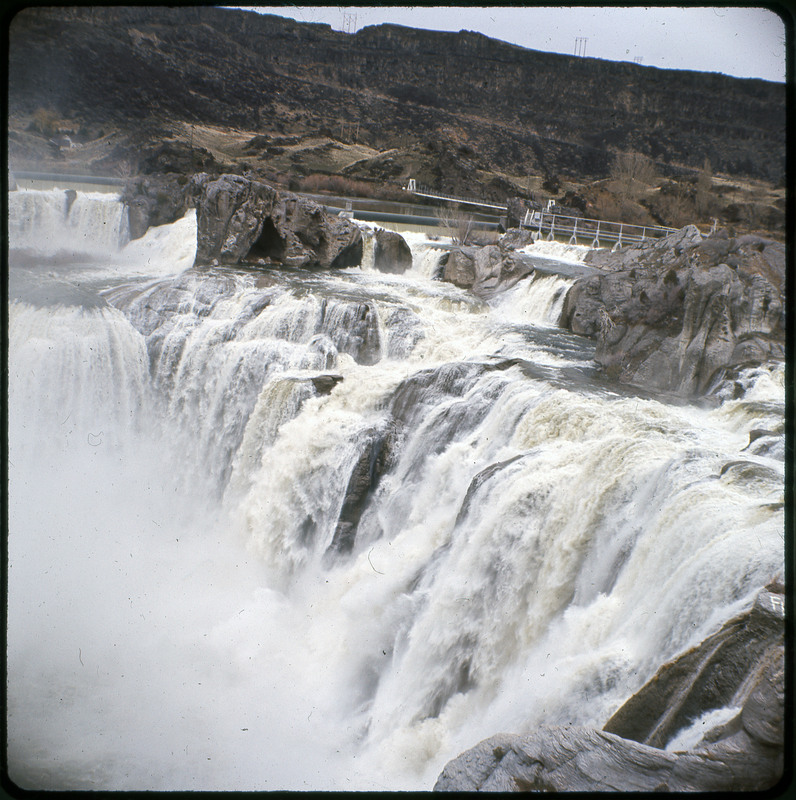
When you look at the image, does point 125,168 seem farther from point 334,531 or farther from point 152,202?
point 334,531

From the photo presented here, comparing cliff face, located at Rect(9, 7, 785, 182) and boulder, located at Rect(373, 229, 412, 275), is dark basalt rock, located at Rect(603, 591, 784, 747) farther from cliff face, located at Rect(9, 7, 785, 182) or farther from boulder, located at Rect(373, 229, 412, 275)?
cliff face, located at Rect(9, 7, 785, 182)

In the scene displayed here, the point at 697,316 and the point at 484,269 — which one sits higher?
the point at 697,316

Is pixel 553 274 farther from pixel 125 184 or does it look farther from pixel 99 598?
pixel 125 184

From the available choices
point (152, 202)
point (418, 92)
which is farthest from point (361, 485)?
point (418, 92)

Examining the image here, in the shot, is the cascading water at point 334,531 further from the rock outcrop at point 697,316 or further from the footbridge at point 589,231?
the footbridge at point 589,231

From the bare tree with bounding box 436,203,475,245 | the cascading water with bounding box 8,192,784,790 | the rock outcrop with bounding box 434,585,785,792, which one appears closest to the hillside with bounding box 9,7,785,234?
the bare tree with bounding box 436,203,475,245

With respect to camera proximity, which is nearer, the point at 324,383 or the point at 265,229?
the point at 324,383

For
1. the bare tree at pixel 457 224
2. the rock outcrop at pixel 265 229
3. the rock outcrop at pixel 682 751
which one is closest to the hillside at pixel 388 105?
the bare tree at pixel 457 224
